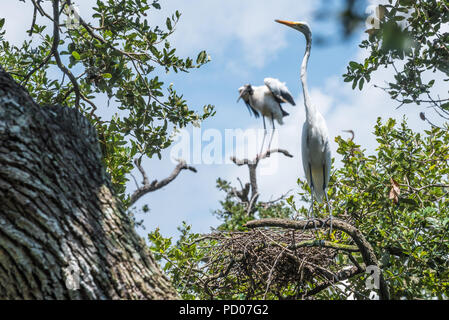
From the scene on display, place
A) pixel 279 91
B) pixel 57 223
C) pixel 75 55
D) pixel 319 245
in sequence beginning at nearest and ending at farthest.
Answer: pixel 57 223, pixel 319 245, pixel 75 55, pixel 279 91

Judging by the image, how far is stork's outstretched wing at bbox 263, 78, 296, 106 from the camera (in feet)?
25.7

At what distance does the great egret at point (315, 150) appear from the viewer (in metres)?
4.37

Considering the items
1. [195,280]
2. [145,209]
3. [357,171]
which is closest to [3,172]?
[195,280]

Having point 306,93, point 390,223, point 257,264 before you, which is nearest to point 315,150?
point 306,93

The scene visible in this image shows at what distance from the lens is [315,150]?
440 centimetres

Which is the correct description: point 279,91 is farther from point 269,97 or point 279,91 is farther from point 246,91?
point 246,91

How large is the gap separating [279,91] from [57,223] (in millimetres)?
6580

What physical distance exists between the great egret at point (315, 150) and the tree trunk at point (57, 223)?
2841mm

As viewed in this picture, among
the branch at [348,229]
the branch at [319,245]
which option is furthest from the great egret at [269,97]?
the branch at [319,245]

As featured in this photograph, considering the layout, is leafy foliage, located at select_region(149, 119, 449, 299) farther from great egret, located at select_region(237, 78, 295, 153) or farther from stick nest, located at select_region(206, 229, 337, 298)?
great egret, located at select_region(237, 78, 295, 153)

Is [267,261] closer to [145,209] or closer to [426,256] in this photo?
[426,256]

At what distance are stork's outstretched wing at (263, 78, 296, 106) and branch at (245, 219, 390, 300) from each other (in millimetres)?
4525

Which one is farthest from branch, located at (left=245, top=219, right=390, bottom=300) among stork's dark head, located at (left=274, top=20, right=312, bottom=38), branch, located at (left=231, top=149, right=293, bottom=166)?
branch, located at (left=231, top=149, right=293, bottom=166)

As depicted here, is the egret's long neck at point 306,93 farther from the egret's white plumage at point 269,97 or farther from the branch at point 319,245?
the egret's white plumage at point 269,97
